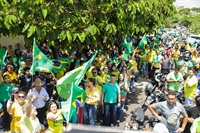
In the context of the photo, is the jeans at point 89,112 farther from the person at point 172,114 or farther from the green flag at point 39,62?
the person at point 172,114

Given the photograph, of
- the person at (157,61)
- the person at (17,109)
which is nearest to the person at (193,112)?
the person at (17,109)

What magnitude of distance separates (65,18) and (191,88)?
4.00 metres

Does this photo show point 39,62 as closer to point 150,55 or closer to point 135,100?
point 135,100

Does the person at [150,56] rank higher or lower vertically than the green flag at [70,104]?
higher

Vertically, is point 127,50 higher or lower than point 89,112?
higher

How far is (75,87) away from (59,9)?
1.89 m

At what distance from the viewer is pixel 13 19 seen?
6266 mm

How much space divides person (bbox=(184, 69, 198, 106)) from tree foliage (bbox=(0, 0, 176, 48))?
220 cm

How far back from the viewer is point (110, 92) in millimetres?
7191

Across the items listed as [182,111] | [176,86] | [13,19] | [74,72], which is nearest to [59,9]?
[13,19]

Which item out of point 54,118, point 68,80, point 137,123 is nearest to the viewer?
point 54,118

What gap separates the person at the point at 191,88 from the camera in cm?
815

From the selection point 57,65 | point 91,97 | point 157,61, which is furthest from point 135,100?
point 91,97

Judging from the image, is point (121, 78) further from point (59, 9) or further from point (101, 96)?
point (59, 9)
